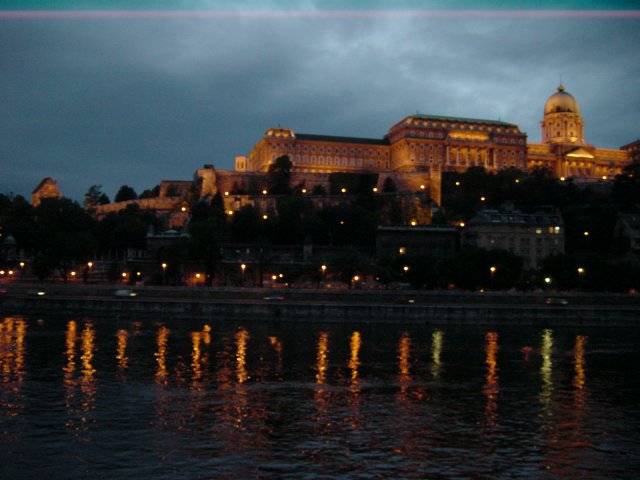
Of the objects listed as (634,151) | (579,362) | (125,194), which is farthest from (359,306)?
(634,151)

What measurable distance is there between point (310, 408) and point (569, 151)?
125 meters

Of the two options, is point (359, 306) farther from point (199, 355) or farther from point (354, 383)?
point (354, 383)

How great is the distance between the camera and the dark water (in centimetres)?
1700

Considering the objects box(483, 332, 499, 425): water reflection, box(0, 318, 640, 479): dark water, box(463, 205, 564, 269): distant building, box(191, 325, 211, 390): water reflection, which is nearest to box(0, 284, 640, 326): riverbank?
box(191, 325, 211, 390): water reflection

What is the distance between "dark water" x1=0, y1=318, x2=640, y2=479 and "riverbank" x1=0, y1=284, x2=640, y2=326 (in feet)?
43.7

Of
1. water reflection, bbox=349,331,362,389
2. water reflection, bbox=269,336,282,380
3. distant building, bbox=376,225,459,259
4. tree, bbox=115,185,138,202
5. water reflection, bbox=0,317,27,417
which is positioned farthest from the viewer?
tree, bbox=115,185,138,202

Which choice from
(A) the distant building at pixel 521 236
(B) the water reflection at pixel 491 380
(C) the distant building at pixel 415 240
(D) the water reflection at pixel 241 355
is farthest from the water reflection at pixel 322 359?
(A) the distant building at pixel 521 236

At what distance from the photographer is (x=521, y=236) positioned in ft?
258

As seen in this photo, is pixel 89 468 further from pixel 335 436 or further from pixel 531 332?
pixel 531 332

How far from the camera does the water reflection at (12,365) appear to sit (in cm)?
2256

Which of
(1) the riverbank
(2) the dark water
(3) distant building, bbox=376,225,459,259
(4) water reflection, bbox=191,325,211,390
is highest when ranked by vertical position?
(3) distant building, bbox=376,225,459,259

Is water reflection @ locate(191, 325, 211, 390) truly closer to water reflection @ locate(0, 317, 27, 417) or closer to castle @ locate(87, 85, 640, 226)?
water reflection @ locate(0, 317, 27, 417)

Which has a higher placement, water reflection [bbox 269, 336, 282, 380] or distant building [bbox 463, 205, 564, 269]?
distant building [bbox 463, 205, 564, 269]

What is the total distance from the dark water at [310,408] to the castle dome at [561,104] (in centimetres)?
12213
